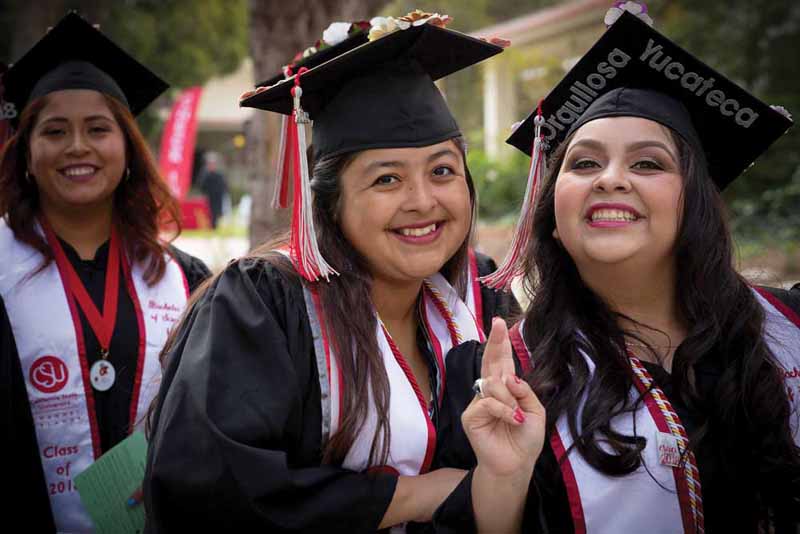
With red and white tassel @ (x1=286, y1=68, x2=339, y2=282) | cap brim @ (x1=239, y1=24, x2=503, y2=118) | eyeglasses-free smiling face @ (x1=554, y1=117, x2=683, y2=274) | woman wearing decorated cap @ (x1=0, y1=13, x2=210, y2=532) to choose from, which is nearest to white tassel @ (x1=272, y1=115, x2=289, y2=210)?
cap brim @ (x1=239, y1=24, x2=503, y2=118)

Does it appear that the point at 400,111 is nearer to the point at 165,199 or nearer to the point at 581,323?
the point at 581,323

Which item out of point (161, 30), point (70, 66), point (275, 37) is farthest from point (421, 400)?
point (161, 30)

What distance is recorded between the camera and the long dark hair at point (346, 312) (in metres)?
2.01

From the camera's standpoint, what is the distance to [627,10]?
2.14 m

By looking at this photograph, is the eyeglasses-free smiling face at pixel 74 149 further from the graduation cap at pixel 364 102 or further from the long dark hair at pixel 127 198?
the graduation cap at pixel 364 102

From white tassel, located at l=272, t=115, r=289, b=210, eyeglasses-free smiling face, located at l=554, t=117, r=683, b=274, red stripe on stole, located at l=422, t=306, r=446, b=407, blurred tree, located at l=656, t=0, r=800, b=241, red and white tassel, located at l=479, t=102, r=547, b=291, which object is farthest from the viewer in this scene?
blurred tree, located at l=656, t=0, r=800, b=241

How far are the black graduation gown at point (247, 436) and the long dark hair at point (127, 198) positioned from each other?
1253mm

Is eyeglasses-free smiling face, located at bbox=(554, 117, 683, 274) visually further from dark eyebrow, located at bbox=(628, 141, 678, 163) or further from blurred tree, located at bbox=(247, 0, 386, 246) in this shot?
blurred tree, located at bbox=(247, 0, 386, 246)

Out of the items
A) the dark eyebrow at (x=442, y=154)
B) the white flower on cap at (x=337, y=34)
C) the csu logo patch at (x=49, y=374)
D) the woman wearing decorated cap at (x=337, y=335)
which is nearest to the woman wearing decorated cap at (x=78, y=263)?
the csu logo patch at (x=49, y=374)

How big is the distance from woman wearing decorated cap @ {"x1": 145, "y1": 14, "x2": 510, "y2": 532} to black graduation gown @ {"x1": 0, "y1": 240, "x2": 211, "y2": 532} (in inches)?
32.6

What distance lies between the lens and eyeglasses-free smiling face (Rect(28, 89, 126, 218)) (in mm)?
3014

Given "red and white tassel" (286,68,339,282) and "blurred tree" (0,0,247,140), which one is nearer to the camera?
"red and white tassel" (286,68,339,282)

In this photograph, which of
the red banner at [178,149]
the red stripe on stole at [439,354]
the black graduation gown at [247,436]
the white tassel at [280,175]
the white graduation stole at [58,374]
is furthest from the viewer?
the red banner at [178,149]

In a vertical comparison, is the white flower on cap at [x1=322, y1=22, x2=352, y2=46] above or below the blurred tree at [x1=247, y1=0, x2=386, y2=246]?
below
